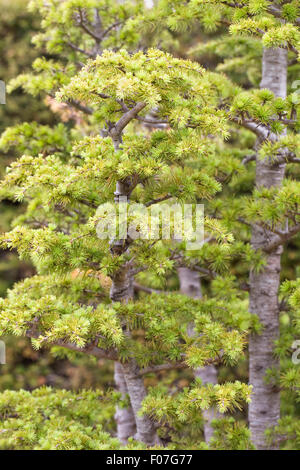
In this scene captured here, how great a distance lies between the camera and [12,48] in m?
4.75

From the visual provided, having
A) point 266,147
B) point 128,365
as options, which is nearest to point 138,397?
point 128,365

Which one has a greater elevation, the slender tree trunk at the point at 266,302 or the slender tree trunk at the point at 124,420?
the slender tree trunk at the point at 266,302

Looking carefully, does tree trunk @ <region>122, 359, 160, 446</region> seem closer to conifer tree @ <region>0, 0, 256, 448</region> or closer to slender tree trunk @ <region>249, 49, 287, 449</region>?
conifer tree @ <region>0, 0, 256, 448</region>

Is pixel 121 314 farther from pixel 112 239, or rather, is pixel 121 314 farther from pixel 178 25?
pixel 178 25

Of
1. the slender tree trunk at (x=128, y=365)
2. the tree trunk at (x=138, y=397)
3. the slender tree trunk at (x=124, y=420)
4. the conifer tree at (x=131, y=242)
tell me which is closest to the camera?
the conifer tree at (x=131, y=242)

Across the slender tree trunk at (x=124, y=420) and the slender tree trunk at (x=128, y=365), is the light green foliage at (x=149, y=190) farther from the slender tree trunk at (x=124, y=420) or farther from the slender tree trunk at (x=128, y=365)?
the slender tree trunk at (x=124, y=420)

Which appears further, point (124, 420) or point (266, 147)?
point (124, 420)

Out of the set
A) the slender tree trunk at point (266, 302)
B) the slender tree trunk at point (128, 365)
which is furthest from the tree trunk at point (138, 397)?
the slender tree trunk at point (266, 302)

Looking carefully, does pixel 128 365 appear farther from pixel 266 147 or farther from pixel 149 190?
pixel 266 147

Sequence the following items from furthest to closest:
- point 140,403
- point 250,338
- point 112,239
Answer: point 250,338, point 140,403, point 112,239

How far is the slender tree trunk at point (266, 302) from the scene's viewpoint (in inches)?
104

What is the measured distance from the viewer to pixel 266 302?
8.84 ft

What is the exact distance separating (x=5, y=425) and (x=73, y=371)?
8.58 feet
